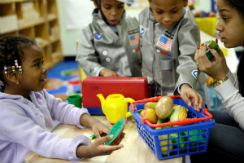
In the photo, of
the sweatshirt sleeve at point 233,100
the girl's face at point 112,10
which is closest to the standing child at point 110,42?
the girl's face at point 112,10

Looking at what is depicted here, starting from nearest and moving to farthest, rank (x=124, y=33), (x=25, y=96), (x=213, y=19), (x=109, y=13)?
(x=25, y=96) → (x=109, y=13) → (x=124, y=33) → (x=213, y=19)

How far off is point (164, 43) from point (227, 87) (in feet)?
1.77

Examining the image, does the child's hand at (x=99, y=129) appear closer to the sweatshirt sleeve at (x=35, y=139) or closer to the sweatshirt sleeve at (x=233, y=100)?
the sweatshirt sleeve at (x=35, y=139)

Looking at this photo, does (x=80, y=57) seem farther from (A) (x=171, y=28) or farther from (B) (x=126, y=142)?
(B) (x=126, y=142)

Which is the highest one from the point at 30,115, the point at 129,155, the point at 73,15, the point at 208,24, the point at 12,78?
the point at 73,15

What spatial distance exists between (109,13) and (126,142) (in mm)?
931

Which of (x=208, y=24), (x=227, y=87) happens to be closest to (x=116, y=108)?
(x=227, y=87)

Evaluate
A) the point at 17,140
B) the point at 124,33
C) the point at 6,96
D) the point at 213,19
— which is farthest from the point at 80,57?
the point at 213,19

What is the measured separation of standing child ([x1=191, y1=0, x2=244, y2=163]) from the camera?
3.51 feet

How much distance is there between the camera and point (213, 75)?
1.19 metres

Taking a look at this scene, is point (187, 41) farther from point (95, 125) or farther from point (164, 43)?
point (95, 125)

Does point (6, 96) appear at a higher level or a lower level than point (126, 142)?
higher

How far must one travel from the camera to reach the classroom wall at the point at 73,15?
5.47 m

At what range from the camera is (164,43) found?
1564 millimetres
